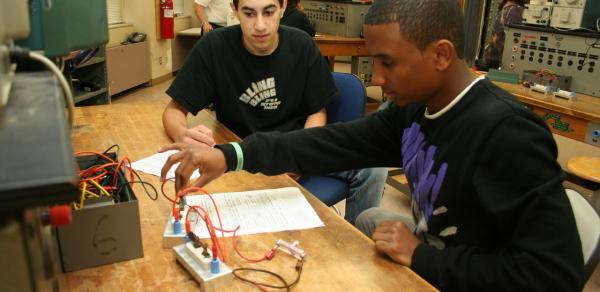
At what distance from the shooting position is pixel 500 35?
3.76 meters

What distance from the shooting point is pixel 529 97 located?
101 inches

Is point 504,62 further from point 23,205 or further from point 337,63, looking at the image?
point 337,63

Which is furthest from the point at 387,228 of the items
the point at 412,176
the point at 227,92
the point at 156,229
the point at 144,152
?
the point at 227,92

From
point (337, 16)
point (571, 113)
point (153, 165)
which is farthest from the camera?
point (337, 16)

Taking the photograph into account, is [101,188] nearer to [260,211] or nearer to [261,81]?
[260,211]

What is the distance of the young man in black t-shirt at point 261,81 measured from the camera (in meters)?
1.81

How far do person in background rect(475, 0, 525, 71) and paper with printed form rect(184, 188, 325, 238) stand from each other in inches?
100

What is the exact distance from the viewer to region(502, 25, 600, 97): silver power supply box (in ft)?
8.59

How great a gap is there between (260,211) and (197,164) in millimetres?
192

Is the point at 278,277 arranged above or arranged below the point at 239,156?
below

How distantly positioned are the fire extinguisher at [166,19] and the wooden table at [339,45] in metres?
2.05

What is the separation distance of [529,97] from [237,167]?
76.4 inches

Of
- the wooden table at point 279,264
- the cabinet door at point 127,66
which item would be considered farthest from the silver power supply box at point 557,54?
the cabinet door at point 127,66

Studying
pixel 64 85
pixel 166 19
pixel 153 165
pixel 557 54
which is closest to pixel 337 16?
pixel 166 19
